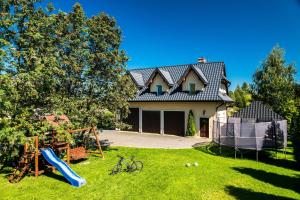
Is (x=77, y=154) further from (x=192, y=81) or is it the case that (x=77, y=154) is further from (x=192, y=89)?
(x=192, y=81)

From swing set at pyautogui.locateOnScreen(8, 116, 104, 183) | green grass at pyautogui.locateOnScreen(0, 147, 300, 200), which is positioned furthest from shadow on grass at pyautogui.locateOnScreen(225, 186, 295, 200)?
swing set at pyautogui.locateOnScreen(8, 116, 104, 183)

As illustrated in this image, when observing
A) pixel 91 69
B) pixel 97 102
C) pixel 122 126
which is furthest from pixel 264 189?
pixel 91 69

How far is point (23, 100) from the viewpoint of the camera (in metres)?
11.5

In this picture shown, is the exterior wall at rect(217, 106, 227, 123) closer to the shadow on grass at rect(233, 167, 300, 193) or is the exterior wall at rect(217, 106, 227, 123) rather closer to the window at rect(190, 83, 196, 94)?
the window at rect(190, 83, 196, 94)

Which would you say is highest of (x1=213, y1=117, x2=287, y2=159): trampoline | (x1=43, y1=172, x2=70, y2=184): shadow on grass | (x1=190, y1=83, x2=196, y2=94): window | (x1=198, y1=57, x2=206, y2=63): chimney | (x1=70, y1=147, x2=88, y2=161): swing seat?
(x1=198, y1=57, x2=206, y2=63): chimney

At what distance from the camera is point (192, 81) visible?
83.0 feet

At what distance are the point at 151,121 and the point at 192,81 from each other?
7.08m

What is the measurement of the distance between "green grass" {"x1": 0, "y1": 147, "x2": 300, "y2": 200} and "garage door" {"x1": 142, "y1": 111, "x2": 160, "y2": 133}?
1198 cm

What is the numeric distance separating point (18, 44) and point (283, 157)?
63.1ft

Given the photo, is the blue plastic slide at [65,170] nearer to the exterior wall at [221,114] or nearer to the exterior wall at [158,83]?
the exterior wall at [158,83]

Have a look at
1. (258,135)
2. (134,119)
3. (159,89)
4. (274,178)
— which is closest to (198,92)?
(159,89)

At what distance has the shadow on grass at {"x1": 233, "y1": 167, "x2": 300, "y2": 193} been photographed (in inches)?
429

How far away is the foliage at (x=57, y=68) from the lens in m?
10.6

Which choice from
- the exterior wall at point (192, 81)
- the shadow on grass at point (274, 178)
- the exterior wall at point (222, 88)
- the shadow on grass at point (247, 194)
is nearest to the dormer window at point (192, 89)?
the exterior wall at point (192, 81)
